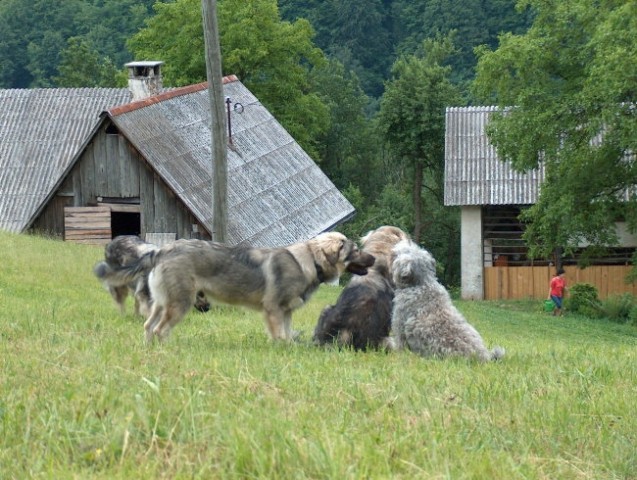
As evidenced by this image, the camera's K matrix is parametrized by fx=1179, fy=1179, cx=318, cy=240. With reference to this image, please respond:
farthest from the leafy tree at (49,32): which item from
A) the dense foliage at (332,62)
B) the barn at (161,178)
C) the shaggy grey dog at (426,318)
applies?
the shaggy grey dog at (426,318)

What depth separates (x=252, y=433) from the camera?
5.43m

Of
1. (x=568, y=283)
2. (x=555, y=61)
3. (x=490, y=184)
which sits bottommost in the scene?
(x=568, y=283)

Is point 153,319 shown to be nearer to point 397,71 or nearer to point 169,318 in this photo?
point 169,318

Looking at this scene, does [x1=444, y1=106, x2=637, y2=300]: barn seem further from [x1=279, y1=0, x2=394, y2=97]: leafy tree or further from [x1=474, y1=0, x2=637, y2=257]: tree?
[x1=279, y1=0, x2=394, y2=97]: leafy tree

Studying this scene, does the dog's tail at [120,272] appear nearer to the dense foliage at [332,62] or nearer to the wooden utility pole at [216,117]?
the wooden utility pole at [216,117]

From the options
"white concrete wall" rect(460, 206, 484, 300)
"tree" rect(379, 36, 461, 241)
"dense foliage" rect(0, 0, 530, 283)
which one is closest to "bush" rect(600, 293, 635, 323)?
"white concrete wall" rect(460, 206, 484, 300)

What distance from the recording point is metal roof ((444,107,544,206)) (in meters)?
41.4

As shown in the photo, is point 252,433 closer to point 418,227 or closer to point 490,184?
point 490,184

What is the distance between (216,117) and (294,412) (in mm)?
13234

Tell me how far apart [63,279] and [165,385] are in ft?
41.7

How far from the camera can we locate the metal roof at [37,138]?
37.8 metres

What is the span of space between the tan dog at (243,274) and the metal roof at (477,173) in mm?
29579

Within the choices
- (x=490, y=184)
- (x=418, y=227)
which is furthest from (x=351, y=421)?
(x=418, y=227)

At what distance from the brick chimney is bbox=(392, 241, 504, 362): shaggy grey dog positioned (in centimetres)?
3198
